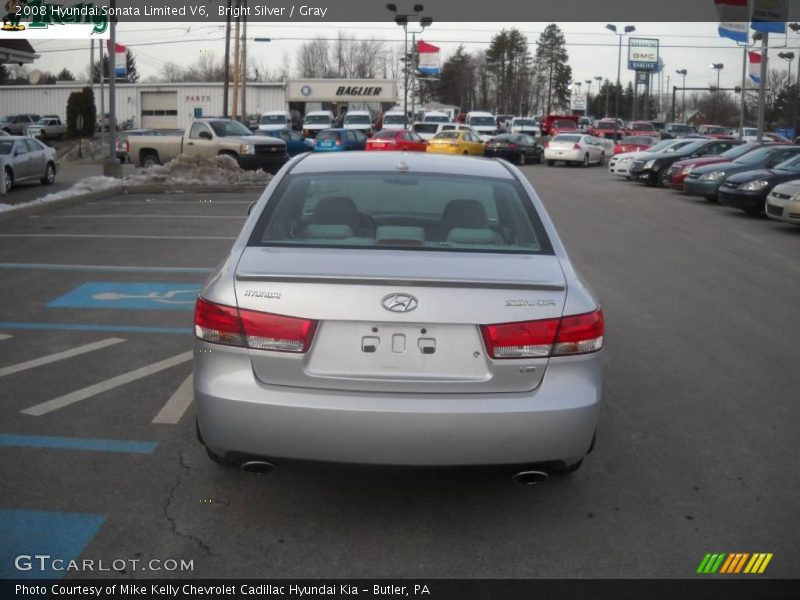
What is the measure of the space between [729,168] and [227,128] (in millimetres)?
15814

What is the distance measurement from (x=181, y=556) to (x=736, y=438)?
3320mm

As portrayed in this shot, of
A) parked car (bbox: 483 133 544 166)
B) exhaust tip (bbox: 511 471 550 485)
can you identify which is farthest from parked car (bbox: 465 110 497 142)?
exhaust tip (bbox: 511 471 550 485)

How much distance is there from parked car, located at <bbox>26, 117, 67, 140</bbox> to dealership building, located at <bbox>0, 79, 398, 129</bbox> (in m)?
7.65

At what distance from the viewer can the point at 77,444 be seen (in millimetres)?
4980

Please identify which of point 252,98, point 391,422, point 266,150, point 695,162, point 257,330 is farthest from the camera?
point 252,98

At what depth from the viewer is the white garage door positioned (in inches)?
2781

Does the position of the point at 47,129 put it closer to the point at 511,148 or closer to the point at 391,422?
the point at 511,148

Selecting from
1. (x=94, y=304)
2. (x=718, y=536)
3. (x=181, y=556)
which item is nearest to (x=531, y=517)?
(x=718, y=536)

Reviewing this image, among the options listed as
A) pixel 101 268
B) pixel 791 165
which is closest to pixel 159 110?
pixel 791 165

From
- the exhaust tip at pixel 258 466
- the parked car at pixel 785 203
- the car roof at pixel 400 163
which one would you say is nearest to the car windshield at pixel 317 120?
the parked car at pixel 785 203

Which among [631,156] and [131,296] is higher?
[631,156]

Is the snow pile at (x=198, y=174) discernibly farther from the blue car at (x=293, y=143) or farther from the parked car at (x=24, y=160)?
the blue car at (x=293, y=143)

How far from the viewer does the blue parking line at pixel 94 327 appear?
7.84 m

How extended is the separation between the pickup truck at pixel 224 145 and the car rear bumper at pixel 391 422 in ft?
82.0
